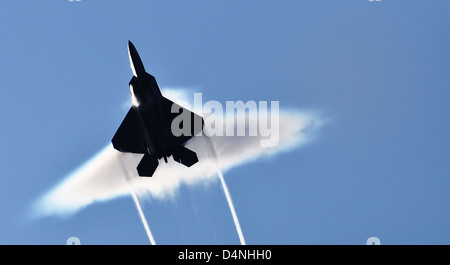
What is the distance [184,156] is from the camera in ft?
156

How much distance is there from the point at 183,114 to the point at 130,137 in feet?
17.4

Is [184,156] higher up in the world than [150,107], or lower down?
lower down

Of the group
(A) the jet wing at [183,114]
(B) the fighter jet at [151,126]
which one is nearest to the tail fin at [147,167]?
(B) the fighter jet at [151,126]

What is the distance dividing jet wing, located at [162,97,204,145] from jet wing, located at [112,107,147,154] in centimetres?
334

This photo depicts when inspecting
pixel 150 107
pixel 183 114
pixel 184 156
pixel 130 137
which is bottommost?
pixel 184 156

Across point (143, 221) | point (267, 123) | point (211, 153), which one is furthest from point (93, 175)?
point (267, 123)

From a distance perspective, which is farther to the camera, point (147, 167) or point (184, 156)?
point (147, 167)

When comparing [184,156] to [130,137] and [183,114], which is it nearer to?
[183,114]

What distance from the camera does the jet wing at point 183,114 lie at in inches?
1911

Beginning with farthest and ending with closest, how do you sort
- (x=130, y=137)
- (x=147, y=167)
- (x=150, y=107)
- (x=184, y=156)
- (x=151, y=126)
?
1. (x=130, y=137)
2. (x=147, y=167)
3. (x=184, y=156)
4. (x=151, y=126)
5. (x=150, y=107)

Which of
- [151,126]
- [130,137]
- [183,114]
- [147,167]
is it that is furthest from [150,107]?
[130,137]

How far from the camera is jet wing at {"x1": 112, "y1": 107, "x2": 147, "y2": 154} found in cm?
5012

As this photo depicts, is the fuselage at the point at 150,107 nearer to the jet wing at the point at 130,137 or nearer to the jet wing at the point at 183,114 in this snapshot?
the jet wing at the point at 183,114
